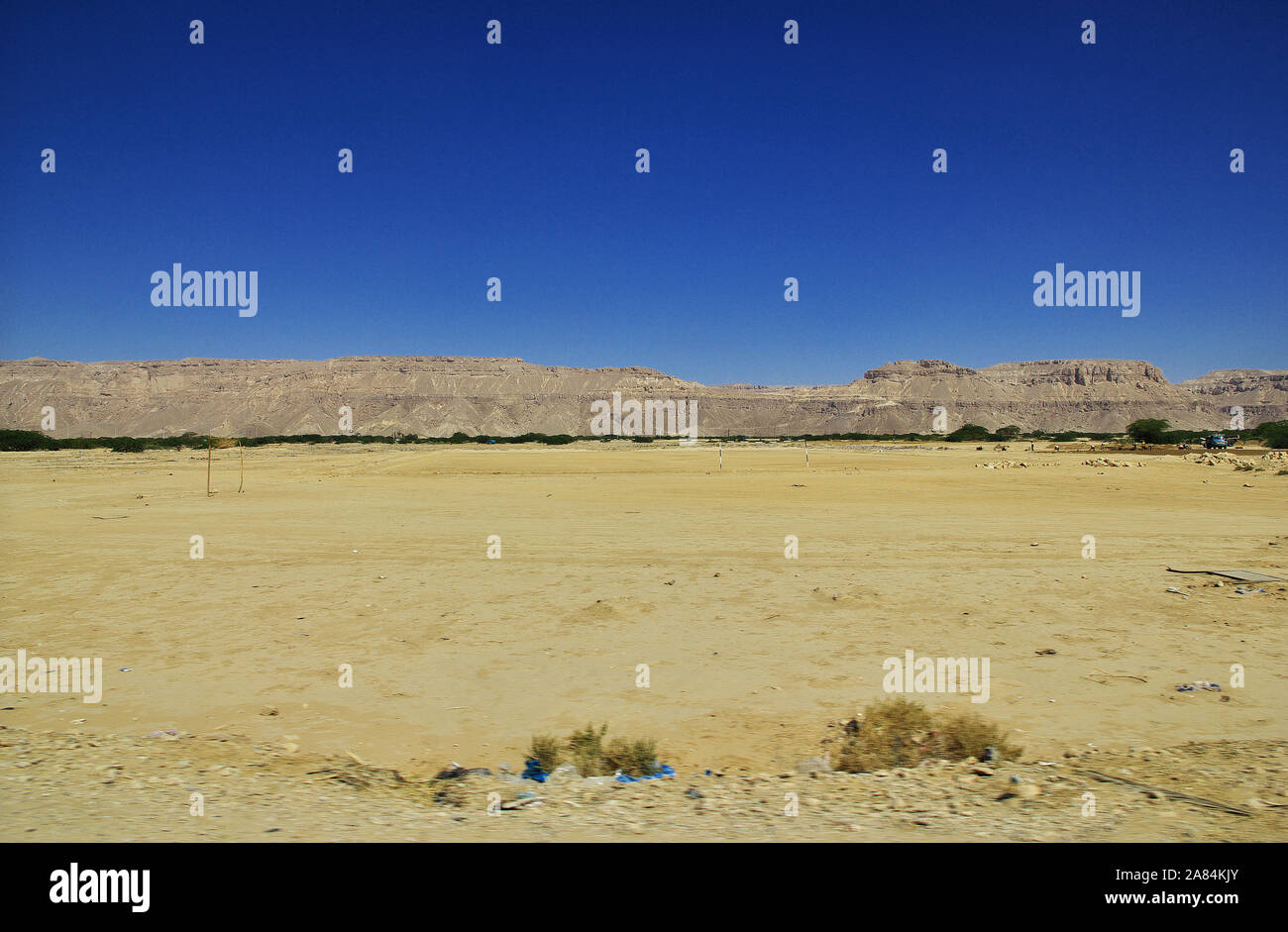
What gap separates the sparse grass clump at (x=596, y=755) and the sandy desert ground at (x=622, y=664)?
1.05 feet

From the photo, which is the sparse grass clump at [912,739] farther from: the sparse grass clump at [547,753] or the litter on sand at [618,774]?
the sparse grass clump at [547,753]

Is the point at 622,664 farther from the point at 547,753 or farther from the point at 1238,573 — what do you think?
the point at 1238,573

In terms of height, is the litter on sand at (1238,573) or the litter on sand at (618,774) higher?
the litter on sand at (1238,573)

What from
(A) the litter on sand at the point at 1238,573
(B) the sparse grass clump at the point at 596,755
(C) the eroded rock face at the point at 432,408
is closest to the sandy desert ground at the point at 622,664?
(B) the sparse grass clump at the point at 596,755

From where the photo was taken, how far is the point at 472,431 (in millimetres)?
166000

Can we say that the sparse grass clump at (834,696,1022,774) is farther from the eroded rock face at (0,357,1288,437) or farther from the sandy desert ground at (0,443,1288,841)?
the eroded rock face at (0,357,1288,437)

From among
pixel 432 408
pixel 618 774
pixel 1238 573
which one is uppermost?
pixel 432 408

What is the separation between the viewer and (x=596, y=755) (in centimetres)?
595

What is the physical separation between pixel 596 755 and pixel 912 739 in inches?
109

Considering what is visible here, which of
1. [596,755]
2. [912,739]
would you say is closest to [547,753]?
[596,755]

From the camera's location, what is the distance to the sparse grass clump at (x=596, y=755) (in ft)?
19.0

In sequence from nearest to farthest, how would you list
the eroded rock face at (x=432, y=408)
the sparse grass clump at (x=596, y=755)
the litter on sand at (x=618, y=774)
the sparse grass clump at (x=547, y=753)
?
1. the litter on sand at (x=618, y=774)
2. the sparse grass clump at (x=596, y=755)
3. the sparse grass clump at (x=547, y=753)
4. the eroded rock face at (x=432, y=408)
